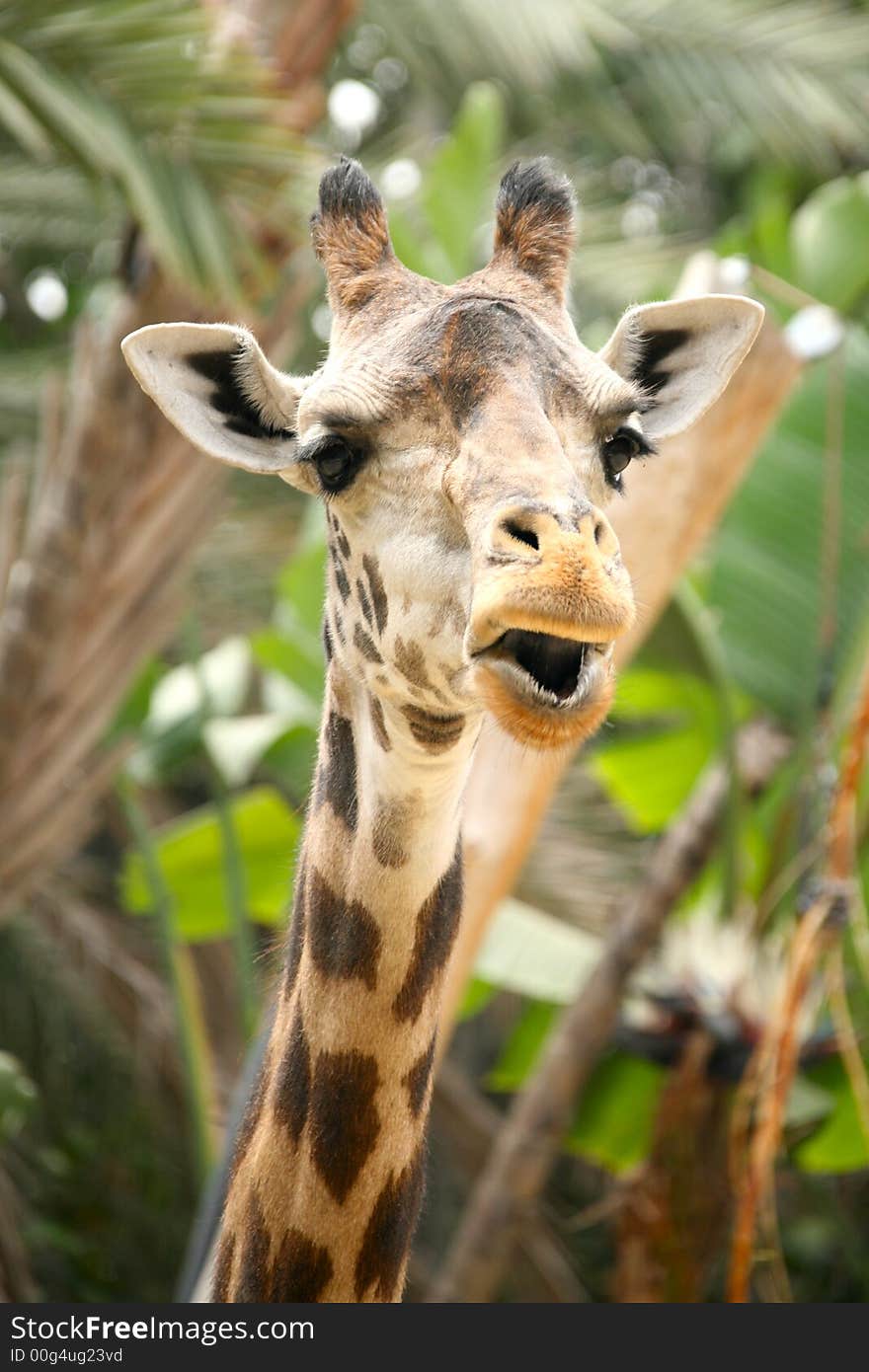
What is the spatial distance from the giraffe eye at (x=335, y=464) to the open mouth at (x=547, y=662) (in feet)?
1.58

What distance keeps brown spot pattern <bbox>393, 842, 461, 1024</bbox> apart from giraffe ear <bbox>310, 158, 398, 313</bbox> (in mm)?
1024

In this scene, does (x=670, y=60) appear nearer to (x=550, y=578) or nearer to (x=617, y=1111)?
(x=617, y=1111)

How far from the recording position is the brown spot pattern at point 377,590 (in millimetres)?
2348

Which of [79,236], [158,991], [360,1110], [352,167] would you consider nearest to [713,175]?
[79,236]

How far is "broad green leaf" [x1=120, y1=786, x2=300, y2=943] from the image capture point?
5934mm

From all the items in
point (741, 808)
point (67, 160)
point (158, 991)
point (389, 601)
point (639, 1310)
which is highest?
point (67, 160)

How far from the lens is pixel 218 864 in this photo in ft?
20.1

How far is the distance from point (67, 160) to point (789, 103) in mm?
6687

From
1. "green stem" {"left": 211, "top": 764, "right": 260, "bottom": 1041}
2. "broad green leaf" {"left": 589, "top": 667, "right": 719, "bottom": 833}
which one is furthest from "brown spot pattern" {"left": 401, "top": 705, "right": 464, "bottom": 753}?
"broad green leaf" {"left": 589, "top": 667, "right": 719, "bottom": 833}

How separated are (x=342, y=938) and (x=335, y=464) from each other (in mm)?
774

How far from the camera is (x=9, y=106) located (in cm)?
437

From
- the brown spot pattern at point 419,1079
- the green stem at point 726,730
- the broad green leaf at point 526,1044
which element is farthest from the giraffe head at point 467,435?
the broad green leaf at point 526,1044

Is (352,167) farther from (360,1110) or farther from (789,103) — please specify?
(789,103)

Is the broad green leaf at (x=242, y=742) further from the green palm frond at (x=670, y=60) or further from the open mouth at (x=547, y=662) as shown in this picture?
the green palm frond at (x=670, y=60)
